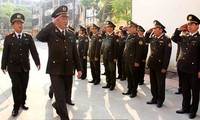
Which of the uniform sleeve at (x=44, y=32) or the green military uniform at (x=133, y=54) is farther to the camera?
the green military uniform at (x=133, y=54)

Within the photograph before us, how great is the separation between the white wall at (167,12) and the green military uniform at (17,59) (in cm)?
596

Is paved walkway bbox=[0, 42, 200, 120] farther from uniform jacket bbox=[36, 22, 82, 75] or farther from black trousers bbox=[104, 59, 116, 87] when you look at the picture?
uniform jacket bbox=[36, 22, 82, 75]

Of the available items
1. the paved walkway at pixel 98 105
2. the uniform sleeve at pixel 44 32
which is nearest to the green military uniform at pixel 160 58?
the paved walkway at pixel 98 105

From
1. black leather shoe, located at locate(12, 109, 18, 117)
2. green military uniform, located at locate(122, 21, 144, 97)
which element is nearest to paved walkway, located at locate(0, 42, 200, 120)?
black leather shoe, located at locate(12, 109, 18, 117)

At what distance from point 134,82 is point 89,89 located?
156 cm

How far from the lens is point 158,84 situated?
6.07 metres

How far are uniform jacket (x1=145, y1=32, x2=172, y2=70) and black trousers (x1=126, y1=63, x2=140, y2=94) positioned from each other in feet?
2.54

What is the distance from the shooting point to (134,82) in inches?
271

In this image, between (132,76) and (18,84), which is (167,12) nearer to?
(132,76)

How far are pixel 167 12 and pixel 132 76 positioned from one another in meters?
4.52

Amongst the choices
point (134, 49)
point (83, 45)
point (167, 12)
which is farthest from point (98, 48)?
point (167, 12)

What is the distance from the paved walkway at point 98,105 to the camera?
5366mm

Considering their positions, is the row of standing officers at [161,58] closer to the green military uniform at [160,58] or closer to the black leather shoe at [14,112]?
the green military uniform at [160,58]

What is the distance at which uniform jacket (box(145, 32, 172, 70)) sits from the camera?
5.87m
